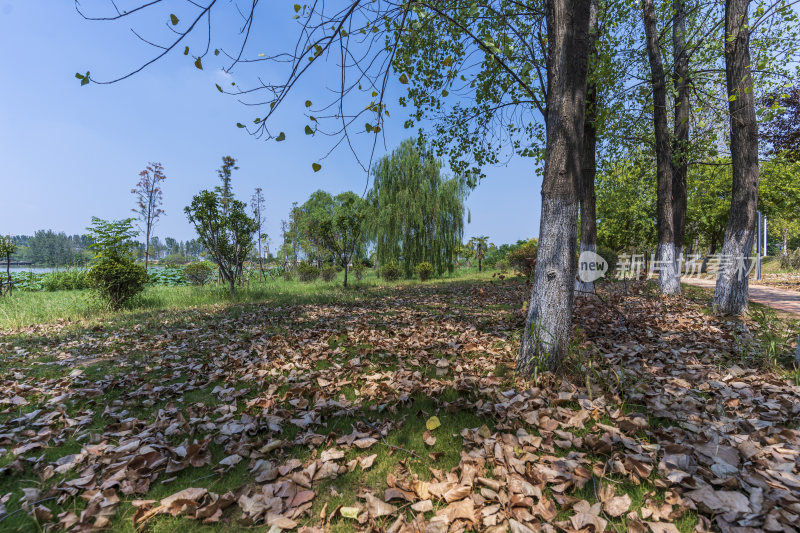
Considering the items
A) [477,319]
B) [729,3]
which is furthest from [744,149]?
[477,319]

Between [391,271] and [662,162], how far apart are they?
11219 millimetres

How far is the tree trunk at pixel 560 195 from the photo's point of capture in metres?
3.23

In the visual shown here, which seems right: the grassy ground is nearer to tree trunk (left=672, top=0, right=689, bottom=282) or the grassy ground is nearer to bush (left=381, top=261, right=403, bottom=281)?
tree trunk (left=672, top=0, right=689, bottom=282)

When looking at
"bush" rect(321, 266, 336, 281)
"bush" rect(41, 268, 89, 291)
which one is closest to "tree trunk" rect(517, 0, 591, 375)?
"bush" rect(321, 266, 336, 281)

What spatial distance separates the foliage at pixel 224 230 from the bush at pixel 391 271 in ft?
22.1

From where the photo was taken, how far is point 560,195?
10.6 feet

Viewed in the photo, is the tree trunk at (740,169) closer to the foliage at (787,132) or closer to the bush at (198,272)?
the foliage at (787,132)

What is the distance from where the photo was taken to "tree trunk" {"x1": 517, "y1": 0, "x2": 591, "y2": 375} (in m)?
3.23

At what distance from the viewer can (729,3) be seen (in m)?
6.09

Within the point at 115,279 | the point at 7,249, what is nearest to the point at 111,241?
the point at 115,279

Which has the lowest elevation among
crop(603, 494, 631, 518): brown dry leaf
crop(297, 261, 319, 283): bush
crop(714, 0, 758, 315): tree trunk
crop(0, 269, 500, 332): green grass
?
crop(603, 494, 631, 518): brown dry leaf

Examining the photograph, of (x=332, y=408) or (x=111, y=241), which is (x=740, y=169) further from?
(x=111, y=241)

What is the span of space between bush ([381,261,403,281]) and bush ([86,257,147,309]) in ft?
32.6

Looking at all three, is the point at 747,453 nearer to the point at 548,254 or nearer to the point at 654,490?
the point at 654,490
